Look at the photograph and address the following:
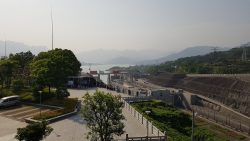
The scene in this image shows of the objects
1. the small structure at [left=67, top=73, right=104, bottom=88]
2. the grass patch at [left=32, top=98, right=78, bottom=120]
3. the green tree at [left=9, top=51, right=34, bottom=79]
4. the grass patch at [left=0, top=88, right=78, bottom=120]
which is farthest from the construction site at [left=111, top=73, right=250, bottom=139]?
the grass patch at [left=0, top=88, right=78, bottom=120]

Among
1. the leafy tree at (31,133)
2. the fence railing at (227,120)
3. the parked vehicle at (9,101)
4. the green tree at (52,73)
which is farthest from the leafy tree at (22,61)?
the leafy tree at (31,133)

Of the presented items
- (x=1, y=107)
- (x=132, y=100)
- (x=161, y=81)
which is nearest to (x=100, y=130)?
(x=1, y=107)

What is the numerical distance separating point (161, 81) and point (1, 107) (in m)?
113

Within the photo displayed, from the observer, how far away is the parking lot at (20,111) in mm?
39394

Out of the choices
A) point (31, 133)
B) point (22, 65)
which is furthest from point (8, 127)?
point (22, 65)

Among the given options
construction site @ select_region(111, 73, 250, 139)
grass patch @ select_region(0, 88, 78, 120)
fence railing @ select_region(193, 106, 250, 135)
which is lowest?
fence railing @ select_region(193, 106, 250, 135)

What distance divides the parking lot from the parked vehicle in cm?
80

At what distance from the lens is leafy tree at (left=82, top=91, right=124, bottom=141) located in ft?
81.9

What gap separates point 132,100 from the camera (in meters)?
55.6

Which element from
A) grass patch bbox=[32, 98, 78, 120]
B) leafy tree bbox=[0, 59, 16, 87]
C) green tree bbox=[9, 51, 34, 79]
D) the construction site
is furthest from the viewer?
the construction site

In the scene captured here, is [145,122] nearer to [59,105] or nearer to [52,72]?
[59,105]

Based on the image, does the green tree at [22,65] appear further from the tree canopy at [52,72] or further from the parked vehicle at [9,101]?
the parked vehicle at [9,101]

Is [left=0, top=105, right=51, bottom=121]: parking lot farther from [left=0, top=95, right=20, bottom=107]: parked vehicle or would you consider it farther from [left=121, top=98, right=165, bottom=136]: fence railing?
[left=121, top=98, right=165, bottom=136]: fence railing

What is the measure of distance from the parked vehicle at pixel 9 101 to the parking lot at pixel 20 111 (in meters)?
0.80
